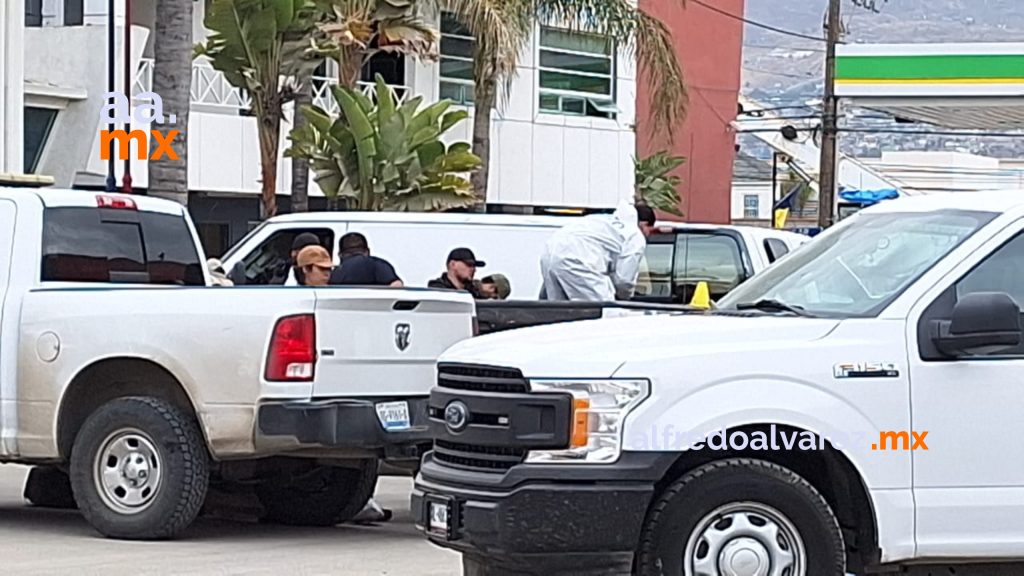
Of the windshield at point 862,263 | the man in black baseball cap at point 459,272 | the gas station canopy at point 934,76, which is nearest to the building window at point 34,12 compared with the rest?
the gas station canopy at point 934,76

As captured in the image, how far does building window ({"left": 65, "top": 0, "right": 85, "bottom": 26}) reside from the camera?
28672 mm

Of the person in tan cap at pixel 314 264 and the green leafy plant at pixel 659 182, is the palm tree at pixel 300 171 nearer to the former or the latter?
the person in tan cap at pixel 314 264

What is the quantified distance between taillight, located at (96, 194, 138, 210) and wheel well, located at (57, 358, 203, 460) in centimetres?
129

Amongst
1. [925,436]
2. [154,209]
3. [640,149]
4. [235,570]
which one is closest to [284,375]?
[235,570]

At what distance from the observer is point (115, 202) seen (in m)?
11.7

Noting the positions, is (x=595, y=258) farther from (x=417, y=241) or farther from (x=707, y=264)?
(x=707, y=264)

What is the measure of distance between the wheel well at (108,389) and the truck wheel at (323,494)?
1.33 metres

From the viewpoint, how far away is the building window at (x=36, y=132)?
88.9 feet

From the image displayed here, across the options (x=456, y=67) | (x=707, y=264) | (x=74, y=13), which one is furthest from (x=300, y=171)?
(x=707, y=264)

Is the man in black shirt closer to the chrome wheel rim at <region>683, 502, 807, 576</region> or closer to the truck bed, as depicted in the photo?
the truck bed

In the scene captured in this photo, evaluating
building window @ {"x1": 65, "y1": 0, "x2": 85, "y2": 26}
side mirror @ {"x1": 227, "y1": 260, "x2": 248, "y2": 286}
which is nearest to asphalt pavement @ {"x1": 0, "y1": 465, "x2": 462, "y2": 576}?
side mirror @ {"x1": 227, "y1": 260, "x2": 248, "y2": 286}

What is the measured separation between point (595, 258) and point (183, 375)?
4753 mm

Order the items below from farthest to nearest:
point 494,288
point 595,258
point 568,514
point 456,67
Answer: point 456,67
point 494,288
point 595,258
point 568,514

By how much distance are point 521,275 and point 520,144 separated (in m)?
19.4
